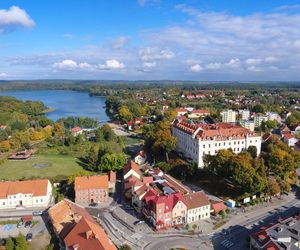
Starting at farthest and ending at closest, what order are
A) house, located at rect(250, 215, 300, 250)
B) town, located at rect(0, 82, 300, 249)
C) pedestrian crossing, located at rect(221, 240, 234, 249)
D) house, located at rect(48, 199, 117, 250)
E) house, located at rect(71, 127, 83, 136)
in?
house, located at rect(71, 127, 83, 136) < town, located at rect(0, 82, 300, 249) < pedestrian crossing, located at rect(221, 240, 234, 249) < house, located at rect(250, 215, 300, 250) < house, located at rect(48, 199, 117, 250)

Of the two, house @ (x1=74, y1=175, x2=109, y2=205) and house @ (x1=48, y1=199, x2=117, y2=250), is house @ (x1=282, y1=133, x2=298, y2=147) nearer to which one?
house @ (x1=74, y1=175, x2=109, y2=205)

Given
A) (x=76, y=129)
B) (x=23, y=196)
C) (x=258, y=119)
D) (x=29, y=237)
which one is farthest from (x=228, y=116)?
(x=29, y=237)

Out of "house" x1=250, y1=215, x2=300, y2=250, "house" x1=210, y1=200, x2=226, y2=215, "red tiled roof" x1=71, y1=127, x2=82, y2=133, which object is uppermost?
"red tiled roof" x1=71, y1=127, x2=82, y2=133

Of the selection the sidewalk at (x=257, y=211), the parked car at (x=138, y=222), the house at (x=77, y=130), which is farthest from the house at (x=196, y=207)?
the house at (x=77, y=130)

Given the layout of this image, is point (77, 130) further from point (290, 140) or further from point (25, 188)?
point (290, 140)

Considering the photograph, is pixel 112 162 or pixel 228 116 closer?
pixel 112 162

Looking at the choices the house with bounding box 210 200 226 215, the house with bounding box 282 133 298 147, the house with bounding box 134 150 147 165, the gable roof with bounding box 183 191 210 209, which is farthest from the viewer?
the house with bounding box 282 133 298 147

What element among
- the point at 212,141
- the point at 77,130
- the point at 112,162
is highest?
the point at 212,141

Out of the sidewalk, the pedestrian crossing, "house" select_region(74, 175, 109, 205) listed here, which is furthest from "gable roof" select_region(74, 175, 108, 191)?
the pedestrian crossing
